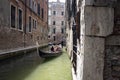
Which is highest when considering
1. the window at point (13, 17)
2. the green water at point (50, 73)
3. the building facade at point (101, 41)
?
the window at point (13, 17)

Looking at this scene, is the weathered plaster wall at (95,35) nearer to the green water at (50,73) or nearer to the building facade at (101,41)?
the building facade at (101,41)

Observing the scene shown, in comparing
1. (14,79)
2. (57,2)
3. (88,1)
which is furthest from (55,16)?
(88,1)

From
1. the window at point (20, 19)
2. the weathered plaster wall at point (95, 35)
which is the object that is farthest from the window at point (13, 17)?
the weathered plaster wall at point (95, 35)

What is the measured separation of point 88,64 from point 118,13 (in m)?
0.94

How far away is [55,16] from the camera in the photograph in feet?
147

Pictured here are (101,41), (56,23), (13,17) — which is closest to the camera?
(101,41)

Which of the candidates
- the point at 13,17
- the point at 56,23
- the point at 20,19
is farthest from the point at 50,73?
the point at 56,23

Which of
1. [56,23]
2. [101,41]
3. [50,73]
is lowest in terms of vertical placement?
[50,73]

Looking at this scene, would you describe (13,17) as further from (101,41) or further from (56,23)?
(56,23)

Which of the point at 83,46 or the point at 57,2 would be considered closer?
the point at 83,46

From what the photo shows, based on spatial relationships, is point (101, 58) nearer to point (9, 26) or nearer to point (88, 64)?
point (88, 64)

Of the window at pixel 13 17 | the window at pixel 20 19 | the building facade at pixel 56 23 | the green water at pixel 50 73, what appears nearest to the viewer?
the green water at pixel 50 73

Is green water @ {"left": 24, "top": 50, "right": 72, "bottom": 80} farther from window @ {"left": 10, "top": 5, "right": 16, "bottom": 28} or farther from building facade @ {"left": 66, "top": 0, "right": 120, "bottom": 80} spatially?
building facade @ {"left": 66, "top": 0, "right": 120, "bottom": 80}

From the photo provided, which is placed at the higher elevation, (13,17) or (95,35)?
(13,17)
